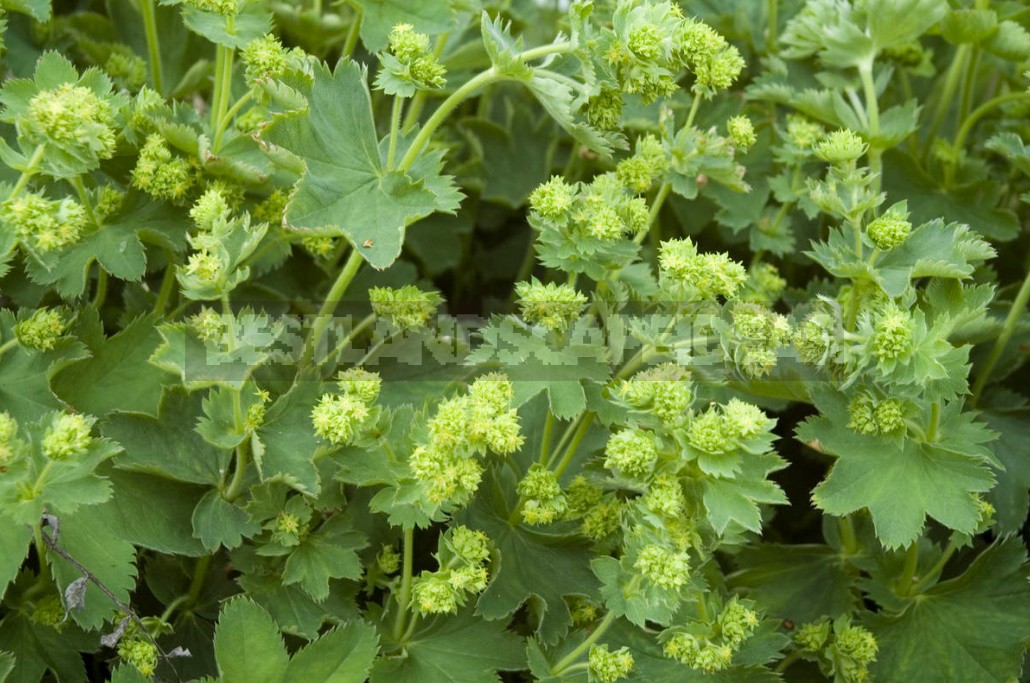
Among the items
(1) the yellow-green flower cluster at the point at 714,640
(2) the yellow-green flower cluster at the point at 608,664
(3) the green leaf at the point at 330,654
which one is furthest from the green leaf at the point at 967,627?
(3) the green leaf at the point at 330,654

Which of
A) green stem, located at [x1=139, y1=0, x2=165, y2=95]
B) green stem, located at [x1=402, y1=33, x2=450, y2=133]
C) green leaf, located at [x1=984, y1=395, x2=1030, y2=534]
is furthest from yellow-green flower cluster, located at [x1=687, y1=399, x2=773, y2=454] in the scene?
green stem, located at [x1=139, y1=0, x2=165, y2=95]

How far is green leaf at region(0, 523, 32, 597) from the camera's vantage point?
1.16 meters

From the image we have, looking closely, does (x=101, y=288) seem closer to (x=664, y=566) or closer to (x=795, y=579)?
(x=664, y=566)

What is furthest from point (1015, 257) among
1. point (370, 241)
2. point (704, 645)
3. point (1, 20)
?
point (1, 20)

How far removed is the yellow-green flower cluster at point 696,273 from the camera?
113cm

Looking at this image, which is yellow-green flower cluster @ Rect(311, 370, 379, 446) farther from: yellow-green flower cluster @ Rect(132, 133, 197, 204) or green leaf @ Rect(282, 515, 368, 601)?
yellow-green flower cluster @ Rect(132, 133, 197, 204)

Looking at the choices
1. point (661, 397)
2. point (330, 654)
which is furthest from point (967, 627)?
point (330, 654)

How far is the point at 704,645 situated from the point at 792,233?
79 centimetres

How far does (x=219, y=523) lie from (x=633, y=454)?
492 millimetres

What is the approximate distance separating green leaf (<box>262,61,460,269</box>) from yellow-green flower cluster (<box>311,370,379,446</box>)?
134mm

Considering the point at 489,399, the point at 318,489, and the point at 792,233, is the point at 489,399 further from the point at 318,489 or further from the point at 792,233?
the point at 792,233

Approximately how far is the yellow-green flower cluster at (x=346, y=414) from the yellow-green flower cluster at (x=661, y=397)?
10.5 inches

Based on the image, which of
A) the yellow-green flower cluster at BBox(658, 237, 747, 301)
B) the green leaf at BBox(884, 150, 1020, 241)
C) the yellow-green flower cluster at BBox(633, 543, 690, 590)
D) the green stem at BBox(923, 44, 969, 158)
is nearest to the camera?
the yellow-green flower cluster at BBox(633, 543, 690, 590)

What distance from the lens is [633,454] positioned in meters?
1.06
